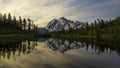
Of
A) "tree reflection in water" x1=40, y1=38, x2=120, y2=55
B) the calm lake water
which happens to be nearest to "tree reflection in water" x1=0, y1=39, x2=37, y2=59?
the calm lake water

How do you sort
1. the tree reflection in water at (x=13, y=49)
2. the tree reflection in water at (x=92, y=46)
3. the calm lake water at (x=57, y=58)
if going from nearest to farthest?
the calm lake water at (x=57, y=58)
the tree reflection in water at (x=13, y=49)
the tree reflection in water at (x=92, y=46)

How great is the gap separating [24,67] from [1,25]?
178 metres

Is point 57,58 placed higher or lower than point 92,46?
higher

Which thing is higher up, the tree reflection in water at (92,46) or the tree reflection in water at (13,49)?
the tree reflection in water at (13,49)

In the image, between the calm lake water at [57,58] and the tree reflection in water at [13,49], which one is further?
the tree reflection in water at [13,49]

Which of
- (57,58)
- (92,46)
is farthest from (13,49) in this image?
(92,46)

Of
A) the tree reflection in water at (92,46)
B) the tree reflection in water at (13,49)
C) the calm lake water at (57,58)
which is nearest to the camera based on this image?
the calm lake water at (57,58)

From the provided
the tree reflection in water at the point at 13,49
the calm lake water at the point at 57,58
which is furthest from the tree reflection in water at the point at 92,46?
the tree reflection in water at the point at 13,49

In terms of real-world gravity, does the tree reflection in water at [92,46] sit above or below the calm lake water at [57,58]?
below

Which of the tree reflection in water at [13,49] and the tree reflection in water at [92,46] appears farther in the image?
the tree reflection in water at [92,46]

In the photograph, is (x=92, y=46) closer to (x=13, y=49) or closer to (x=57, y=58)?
(x=13, y=49)

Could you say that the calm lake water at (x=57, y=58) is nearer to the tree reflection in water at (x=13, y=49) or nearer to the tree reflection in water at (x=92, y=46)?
the tree reflection in water at (x=13, y=49)

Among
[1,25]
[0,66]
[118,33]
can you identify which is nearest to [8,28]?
[1,25]

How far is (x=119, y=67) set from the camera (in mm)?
31938
